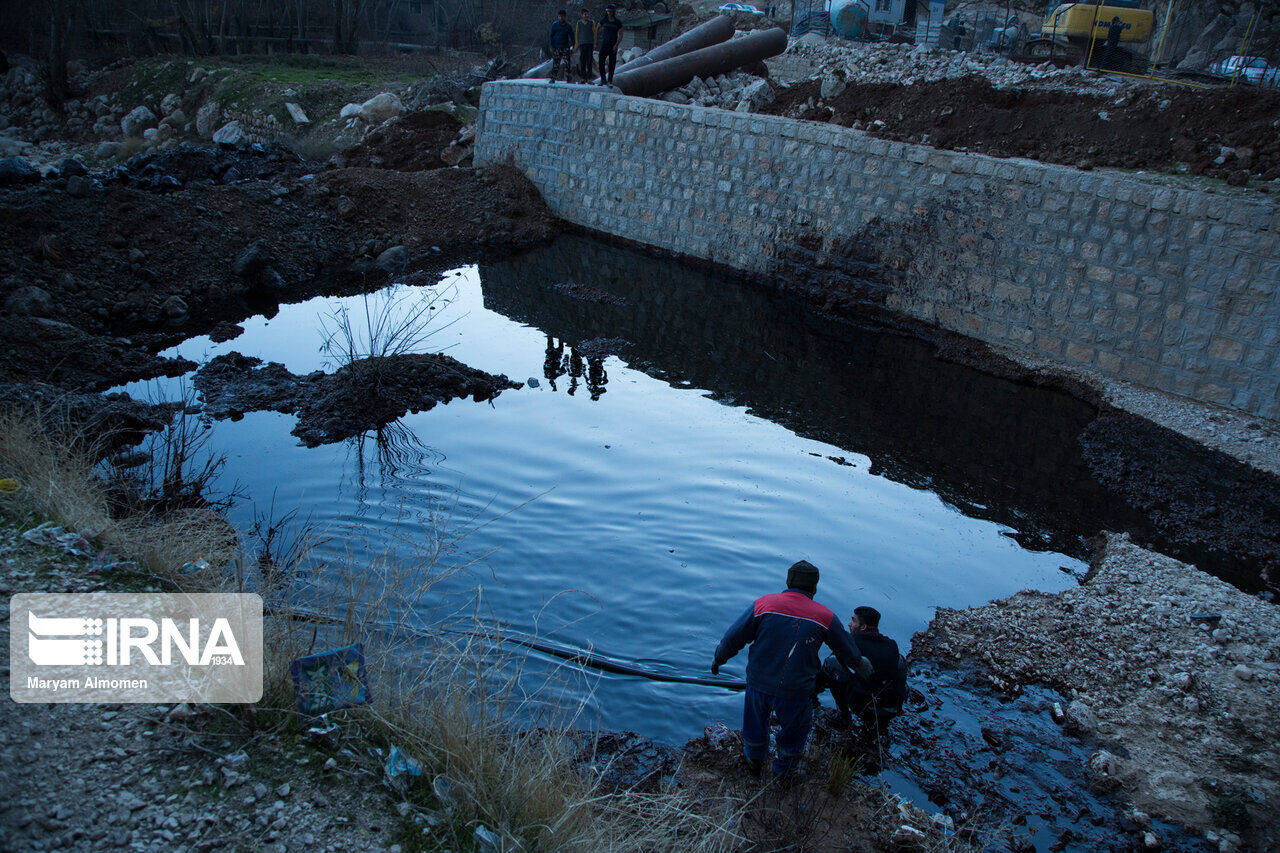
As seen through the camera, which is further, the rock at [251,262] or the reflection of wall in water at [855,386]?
the rock at [251,262]

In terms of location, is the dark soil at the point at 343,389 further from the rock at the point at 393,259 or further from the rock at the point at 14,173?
the rock at the point at 14,173

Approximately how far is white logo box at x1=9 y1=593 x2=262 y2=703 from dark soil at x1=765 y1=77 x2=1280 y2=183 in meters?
11.3

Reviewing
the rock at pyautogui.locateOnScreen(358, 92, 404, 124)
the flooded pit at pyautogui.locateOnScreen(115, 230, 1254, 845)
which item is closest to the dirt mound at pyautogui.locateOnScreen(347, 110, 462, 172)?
the rock at pyautogui.locateOnScreen(358, 92, 404, 124)

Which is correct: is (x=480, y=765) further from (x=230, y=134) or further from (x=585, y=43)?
(x=230, y=134)

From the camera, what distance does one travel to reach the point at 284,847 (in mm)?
3320

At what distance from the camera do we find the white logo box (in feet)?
12.8

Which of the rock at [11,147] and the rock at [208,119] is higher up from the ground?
the rock at [208,119]

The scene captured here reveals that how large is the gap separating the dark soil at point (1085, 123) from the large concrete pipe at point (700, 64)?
148 inches

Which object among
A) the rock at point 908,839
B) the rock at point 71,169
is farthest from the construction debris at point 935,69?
the rock at point 71,169

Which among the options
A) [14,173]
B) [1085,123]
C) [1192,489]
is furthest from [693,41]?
[1192,489]

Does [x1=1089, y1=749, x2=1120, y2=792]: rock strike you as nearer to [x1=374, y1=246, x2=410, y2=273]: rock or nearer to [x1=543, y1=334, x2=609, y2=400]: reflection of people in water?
[x1=543, y1=334, x2=609, y2=400]: reflection of people in water

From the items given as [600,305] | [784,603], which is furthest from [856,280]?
[784,603]

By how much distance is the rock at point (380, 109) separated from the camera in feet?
77.1

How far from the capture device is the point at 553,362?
11367 millimetres
